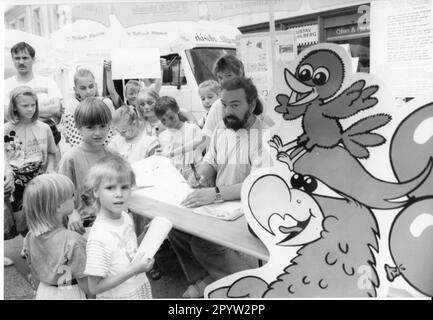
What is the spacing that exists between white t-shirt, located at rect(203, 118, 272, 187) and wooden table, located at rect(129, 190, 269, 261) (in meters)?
0.23

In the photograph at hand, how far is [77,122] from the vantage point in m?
2.34

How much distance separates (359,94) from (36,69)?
1711 mm

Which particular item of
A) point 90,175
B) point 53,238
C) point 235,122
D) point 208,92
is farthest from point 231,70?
point 53,238

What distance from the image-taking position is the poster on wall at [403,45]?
2.24m

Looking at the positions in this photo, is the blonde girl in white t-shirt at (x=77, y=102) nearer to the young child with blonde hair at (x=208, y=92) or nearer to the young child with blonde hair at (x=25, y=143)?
the young child with blonde hair at (x=25, y=143)

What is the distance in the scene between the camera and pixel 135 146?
2.35 metres

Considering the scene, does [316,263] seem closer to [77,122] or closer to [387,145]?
[387,145]

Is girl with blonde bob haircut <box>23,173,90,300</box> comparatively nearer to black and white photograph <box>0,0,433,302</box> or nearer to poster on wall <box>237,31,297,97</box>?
black and white photograph <box>0,0,433,302</box>

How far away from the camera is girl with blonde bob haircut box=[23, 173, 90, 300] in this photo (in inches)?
88.3

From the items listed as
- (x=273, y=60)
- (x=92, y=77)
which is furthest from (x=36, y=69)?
(x=273, y=60)

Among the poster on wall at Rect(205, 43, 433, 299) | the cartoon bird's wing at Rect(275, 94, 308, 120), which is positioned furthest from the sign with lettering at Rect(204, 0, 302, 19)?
the cartoon bird's wing at Rect(275, 94, 308, 120)

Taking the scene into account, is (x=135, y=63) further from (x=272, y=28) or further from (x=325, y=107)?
(x=325, y=107)
